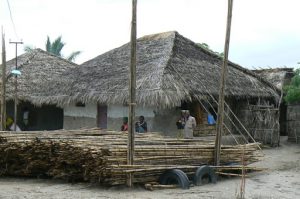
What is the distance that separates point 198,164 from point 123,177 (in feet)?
6.40

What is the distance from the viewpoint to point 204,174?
9.36 metres

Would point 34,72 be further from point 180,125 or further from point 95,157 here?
point 95,157

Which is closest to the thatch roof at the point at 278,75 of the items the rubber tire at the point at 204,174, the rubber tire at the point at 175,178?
the rubber tire at the point at 204,174

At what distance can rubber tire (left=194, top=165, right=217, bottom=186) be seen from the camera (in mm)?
9148

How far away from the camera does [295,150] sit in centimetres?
1633

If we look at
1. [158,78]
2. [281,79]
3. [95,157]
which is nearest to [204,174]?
[95,157]

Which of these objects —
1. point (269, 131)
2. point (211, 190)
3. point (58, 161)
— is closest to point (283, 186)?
point (211, 190)

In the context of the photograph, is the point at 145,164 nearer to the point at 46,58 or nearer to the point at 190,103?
the point at 190,103

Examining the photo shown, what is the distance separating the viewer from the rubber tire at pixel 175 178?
28.3ft

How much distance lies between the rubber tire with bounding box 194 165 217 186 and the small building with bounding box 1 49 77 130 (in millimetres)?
10340

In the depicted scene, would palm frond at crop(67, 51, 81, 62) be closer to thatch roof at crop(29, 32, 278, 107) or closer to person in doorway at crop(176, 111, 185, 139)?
thatch roof at crop(29, 32, 278, 107)

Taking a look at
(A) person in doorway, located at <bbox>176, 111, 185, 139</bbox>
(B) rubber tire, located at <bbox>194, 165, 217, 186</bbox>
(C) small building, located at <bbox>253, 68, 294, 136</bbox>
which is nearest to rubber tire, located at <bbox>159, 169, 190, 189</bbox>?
(B) rubber tire, located at <bbox>194, 165, 217, 186</bbox>

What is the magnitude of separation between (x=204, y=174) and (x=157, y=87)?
4.84 metres

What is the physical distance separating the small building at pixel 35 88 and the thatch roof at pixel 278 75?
9534mm
